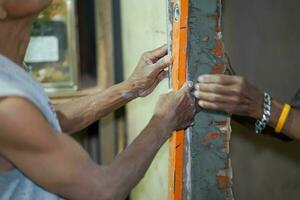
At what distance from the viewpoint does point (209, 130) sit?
1207mm

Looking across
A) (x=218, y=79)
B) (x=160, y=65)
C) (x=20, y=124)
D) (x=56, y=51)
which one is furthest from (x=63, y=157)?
(x=56, y=51)

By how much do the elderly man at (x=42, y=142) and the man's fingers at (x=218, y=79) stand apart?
0.05 metres

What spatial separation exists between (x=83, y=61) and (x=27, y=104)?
1710 mm

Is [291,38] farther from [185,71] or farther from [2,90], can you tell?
[2,90]

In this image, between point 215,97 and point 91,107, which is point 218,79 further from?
point 91,107

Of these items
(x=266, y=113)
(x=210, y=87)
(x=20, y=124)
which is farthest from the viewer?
(x=266, y=113)

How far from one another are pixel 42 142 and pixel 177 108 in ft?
1.24

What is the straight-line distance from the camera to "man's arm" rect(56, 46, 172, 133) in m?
1.49

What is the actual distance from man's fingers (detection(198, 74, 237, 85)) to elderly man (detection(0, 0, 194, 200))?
0.05m

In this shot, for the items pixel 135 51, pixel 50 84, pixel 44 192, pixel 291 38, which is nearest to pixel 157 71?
pixel 44 192

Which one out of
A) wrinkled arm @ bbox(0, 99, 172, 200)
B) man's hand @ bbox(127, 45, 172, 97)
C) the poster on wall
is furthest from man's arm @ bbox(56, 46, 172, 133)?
the poster on wall

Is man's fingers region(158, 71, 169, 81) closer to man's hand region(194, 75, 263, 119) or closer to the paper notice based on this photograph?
man's hand region(194, 75, 263, 119)

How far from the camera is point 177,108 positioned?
1.17 metres

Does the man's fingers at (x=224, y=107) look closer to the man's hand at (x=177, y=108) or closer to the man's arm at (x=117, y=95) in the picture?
the man's hand at (x=177, y=108)
